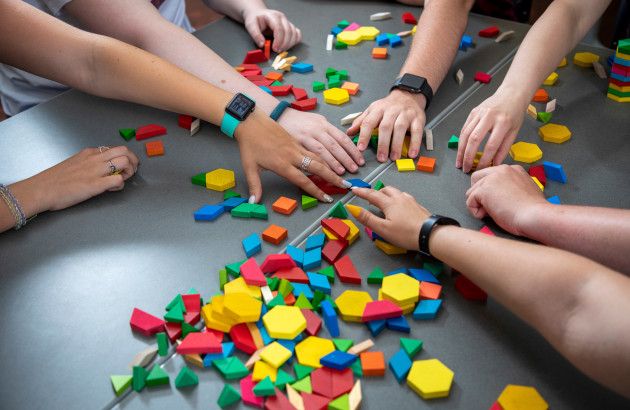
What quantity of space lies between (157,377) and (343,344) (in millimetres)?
357

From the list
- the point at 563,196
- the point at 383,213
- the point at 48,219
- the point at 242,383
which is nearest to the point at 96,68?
the point at 48,219

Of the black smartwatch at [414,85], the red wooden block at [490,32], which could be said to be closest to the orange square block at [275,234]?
the black smartwatch at [414,85]

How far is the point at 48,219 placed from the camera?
1335 mm

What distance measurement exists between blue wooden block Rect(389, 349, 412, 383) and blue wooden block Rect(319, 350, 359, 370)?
0.23 ft

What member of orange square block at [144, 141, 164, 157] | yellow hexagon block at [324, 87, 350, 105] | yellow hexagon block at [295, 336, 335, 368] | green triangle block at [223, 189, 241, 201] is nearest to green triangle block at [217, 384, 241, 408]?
yellow hexagon block at [295, 336, 335, 368]

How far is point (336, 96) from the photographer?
169 centimetres

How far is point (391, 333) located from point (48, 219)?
36.3 inches

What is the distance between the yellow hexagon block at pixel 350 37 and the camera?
198cm

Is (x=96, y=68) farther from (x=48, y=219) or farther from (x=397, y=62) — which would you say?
(x=397, y=62)

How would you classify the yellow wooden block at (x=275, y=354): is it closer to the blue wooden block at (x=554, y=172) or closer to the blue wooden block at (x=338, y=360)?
the blue wooden block at (x=338, y=360)

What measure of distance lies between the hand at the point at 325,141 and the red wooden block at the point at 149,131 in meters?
0.38

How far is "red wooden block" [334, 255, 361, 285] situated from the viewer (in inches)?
45.0

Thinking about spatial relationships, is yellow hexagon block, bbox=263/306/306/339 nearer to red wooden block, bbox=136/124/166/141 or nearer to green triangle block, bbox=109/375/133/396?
green triangle block, bbox=109/375/133/396

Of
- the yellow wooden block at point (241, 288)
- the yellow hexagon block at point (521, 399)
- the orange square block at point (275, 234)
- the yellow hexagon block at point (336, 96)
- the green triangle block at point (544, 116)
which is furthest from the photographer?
the yellow hexagon block at point (336, 96)
